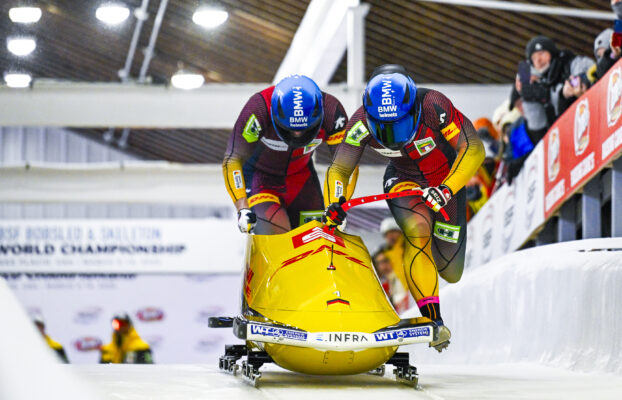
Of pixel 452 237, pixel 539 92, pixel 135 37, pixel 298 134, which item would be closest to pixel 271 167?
pixel 298 134

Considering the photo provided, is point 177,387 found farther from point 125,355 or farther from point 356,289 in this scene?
point 125,355

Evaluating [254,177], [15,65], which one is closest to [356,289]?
[254,177]

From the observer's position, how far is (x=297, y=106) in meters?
4.18

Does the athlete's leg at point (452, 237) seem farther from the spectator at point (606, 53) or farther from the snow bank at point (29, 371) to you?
the snow bank at point (29, 371)

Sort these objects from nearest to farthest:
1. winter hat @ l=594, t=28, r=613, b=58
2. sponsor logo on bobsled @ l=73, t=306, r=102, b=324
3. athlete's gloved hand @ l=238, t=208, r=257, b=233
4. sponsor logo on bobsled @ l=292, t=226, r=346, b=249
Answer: sponsor logo on bobsled @ l=292, t=226, r=346, b=249 → athlete's gloved hand @ l=238, t=208, r=257, b=233 → winter hat @ l=594, t=28, r=613, b=58 → sponsor logo on bobsled @ l=73, t=306, r=102, b=324

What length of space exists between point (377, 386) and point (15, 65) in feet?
33.1

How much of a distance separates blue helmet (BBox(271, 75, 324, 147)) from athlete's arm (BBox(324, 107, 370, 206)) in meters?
0.14

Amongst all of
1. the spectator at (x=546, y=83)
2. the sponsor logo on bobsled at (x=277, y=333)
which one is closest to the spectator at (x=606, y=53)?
the spectator at (x=546, y=83)

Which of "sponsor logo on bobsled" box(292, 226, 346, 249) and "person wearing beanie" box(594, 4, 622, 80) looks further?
"person wearing beanie" box(594, 4, 622, 80)

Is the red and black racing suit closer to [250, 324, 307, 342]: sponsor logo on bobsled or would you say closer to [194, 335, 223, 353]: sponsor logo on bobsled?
[250, 324, 307, 342]: sponsor logo on bobsled

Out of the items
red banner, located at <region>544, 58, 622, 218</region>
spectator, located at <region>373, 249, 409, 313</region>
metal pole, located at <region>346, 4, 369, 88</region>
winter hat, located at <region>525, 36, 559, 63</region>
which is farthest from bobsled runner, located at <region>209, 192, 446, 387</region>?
spectator, located at <region>373, 249, 409, 313</region>

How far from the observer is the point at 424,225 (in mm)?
4242

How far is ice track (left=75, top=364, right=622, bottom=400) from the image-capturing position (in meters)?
3.02

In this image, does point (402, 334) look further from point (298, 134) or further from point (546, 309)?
point (546, 309)
